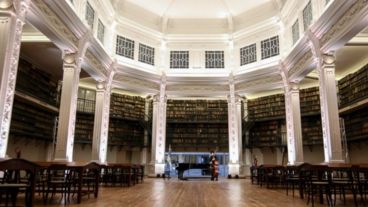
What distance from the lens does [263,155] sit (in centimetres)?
1562

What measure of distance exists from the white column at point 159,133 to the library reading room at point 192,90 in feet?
0.16

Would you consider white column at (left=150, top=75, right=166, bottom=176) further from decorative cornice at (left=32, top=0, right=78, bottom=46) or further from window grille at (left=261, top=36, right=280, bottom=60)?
decorative cornice at (left=32, top=0, right=78, bottom=46)

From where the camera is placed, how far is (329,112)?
8.25m

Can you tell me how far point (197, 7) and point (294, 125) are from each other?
695 centimetres

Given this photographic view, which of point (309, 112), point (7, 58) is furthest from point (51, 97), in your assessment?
point (309, 112)

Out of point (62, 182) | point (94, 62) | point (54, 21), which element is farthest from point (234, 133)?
point (62, 182)

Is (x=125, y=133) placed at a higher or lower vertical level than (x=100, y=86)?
lower

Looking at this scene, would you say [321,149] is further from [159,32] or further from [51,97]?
[51,97]

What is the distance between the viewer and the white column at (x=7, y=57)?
209 inches

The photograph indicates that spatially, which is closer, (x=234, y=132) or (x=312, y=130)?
(x=312, y=130)

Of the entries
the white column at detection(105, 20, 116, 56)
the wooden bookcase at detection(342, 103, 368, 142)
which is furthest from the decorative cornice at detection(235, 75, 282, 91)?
the white column at detection(105, 20, 116, 56)

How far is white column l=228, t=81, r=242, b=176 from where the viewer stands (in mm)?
13797

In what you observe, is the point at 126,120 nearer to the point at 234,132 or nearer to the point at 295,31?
the point at 234,132

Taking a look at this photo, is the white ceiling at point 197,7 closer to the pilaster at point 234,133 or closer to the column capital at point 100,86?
the pilaster at point 234,133
